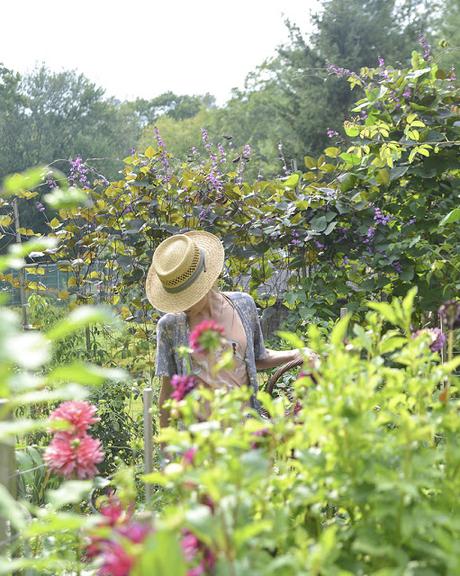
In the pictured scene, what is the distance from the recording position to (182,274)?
2482mm

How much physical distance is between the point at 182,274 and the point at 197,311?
0.53 ft

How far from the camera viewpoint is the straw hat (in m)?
2.48

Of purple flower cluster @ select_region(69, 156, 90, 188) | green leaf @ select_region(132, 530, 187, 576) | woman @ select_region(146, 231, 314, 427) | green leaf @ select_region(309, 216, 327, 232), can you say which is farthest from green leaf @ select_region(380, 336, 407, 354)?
purple flower cluster @ select_region(69, 156, 90, 188)

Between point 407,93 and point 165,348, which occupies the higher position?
point 407,93

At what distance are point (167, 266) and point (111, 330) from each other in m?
1.66

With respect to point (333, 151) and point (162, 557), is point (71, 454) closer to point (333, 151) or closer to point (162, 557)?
point (162, 557)

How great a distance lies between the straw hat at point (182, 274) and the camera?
248 centimetres

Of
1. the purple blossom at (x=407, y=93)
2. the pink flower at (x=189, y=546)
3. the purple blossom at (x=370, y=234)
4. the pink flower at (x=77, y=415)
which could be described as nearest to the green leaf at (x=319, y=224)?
the purple blossom at (x=370, y=234)

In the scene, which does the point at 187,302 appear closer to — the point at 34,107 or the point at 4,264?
the point at 4,264

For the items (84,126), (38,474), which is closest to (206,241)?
(38,474)

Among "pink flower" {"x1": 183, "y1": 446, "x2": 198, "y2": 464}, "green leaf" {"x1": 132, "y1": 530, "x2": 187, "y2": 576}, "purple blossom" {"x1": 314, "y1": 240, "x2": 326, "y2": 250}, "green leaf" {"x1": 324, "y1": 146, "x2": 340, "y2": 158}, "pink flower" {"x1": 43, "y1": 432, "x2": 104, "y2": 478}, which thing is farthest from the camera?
"green leaf" {"x1": 324, "y1": 146, "x2": 340, "y2": 158}

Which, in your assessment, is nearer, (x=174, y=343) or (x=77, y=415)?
(x=77, y=415)

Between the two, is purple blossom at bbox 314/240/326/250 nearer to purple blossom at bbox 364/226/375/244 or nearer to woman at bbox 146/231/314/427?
purple blossom at bbox 364/226/375/244

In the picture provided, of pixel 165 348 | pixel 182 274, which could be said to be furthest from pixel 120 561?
pixel 165 348
